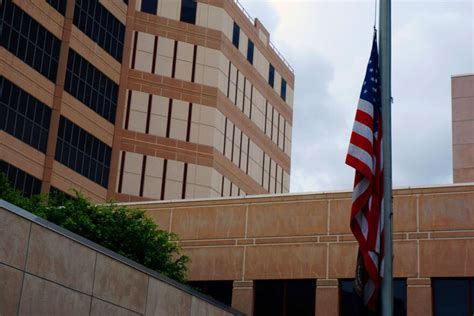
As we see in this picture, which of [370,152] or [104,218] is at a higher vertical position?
[104,218]

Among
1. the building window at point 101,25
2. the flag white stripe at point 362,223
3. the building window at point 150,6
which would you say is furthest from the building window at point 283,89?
the flag white stripe at point 362,223

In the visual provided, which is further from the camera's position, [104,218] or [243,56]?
[243,56]

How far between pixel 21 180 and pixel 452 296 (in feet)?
89.3

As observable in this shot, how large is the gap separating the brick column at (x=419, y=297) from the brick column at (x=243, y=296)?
5261 millimetres

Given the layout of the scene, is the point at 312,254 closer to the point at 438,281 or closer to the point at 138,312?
the point at 438,281

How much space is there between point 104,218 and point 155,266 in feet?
7.68

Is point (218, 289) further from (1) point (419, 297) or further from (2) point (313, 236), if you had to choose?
(1) point (419, 297)

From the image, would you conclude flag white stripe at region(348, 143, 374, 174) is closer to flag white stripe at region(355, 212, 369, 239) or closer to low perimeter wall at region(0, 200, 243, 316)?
flag white stripe at region(355, 212, 369, 239)

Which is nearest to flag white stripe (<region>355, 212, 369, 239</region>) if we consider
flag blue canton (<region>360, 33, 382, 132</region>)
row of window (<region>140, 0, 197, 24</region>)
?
flag blue canton (<region>360, 33, 382, 132</region>)

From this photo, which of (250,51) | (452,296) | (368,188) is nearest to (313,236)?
(452,296)

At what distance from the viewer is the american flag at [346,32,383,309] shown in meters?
15.2

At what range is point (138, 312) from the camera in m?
23.4

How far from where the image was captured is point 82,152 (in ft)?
181

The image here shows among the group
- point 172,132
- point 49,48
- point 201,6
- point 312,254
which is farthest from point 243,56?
point 312,254
